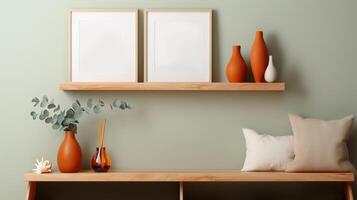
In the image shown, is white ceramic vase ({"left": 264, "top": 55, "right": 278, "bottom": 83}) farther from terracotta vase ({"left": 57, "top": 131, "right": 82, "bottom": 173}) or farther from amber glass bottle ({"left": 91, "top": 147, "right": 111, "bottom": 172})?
terracotta vase ({"left": 57, "top": 131, "right": 82, "bottom": 173})

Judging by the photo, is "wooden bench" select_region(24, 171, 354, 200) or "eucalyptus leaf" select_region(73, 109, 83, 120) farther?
"eucalyptus leaf" select_region(73, 109, 83, 120)

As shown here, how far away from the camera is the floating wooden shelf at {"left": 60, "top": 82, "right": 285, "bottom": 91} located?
3730 mm

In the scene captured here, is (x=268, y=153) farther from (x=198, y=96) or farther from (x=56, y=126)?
(x=56, y=126)

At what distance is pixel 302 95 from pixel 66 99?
5.05ft

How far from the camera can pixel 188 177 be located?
3613 mm

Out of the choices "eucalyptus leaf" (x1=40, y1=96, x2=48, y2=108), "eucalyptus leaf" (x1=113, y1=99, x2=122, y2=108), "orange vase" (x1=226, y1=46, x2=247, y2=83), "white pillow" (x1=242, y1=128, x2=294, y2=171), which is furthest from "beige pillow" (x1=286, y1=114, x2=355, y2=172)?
"eucalyptus leaf" (x1=40, y1=96, x2=48, y2=108)

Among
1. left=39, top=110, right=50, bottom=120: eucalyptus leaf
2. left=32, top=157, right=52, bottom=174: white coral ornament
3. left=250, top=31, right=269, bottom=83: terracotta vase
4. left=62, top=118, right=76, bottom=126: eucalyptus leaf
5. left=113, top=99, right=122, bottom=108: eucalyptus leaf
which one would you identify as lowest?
left=32, top=157, right=52, bottom=174: white coral ornament

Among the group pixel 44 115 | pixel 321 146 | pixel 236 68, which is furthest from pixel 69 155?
pixel 321 146

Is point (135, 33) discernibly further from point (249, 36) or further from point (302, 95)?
point (302, 95)

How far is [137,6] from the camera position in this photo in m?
3.92

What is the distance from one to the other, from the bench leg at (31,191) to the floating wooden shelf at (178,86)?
65cm

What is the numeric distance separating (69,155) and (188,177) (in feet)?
2.46

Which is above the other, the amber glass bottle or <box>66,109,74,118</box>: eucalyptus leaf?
<box>66,109,74,118</box>: eucalyptus leaf

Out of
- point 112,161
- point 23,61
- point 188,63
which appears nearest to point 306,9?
point 188,63
